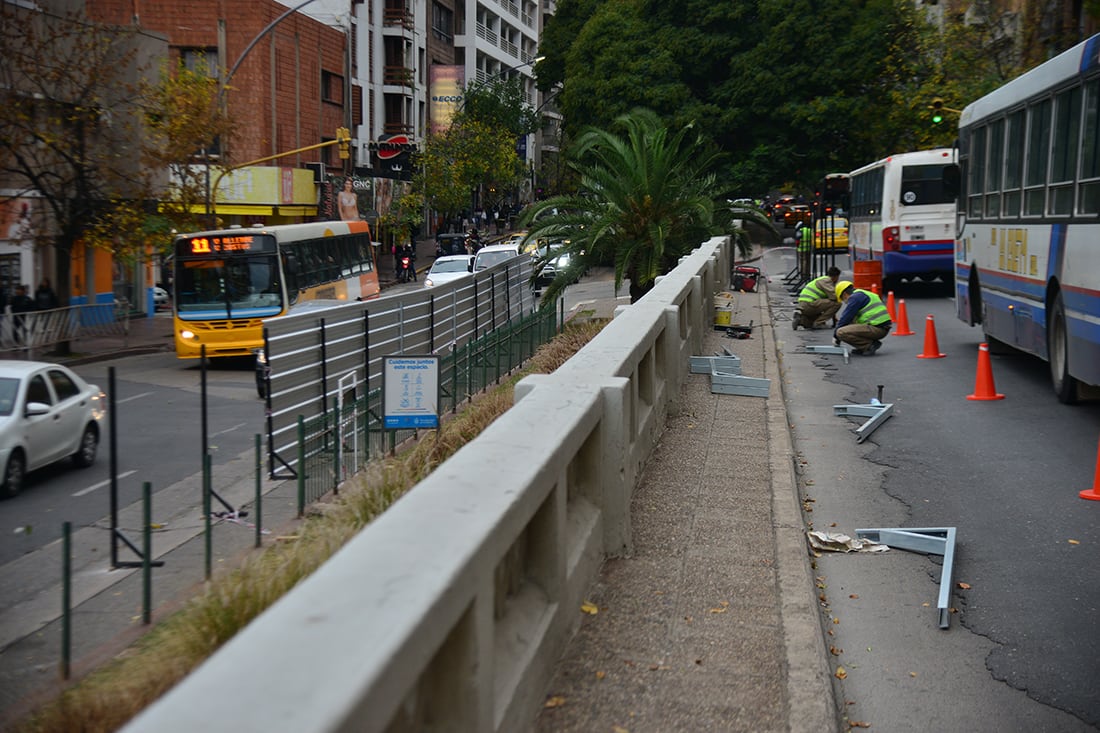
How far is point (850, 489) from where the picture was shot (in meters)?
10.7

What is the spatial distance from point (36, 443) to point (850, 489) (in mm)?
9903

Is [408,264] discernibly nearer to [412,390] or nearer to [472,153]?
[472,153]

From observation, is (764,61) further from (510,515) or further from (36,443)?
(510,515)

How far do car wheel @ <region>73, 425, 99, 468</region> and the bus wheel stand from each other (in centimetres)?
1205

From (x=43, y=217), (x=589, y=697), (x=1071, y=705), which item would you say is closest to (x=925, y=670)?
(x=1071, y=705)

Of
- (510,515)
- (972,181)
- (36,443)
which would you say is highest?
(972,181)

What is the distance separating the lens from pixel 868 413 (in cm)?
1416

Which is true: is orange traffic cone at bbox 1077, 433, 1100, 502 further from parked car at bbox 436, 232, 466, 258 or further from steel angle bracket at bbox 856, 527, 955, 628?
parked car at bbox 436, 232, 466, 258

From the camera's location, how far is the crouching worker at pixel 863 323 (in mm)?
19438

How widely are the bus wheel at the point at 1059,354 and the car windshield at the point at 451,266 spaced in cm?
2705

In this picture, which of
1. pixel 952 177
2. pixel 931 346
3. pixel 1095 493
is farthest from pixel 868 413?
pixel 952 177

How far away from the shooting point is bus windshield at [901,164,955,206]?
28.2 metres

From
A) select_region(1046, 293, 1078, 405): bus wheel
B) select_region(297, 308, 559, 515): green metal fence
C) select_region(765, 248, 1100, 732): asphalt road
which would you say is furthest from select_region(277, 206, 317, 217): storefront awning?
select_region(1046, 293, 1078, 405): bus wheel

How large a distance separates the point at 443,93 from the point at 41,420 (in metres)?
60.9
